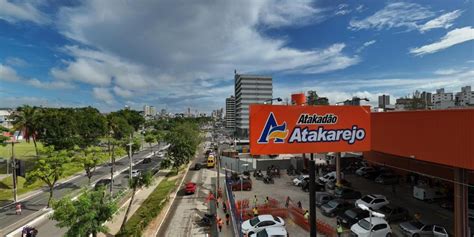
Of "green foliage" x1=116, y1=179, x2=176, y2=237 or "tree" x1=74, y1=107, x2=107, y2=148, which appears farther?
"tree" x1=74, y1=107, x2=107, y2=148

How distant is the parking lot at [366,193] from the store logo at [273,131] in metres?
13.5

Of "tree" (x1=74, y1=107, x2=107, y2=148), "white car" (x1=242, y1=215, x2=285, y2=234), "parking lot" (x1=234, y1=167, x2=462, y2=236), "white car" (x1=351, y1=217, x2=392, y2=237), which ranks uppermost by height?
"tree" (x1=74, y1=107, x2=107, y2=148)

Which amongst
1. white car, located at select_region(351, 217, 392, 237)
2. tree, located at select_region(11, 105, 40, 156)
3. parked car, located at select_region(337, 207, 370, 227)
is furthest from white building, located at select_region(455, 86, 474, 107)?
tree, located at select_region(11, 105, 40, 156)

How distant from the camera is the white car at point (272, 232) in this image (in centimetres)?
1961

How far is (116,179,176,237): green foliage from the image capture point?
2232 centimetres

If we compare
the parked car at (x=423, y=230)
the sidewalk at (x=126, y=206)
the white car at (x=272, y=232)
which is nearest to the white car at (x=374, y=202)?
the parked car at (x=423, y=230)

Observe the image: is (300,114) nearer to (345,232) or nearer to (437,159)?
(437,159)

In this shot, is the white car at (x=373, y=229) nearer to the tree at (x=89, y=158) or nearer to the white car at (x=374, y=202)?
the white car at (x=374, y=202)

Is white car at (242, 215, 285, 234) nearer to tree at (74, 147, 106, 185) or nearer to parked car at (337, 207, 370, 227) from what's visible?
parked car at (337, 207, 370, 227)

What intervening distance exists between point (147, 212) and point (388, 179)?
30014mm

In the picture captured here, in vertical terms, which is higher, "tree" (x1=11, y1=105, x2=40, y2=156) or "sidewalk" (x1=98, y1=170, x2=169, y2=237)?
"tree" (x1=11, y1=105, x2=40, y2=156)

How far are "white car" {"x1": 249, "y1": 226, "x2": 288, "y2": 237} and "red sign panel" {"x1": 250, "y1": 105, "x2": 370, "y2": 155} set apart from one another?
33.5 ft

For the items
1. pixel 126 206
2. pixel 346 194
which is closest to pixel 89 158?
pixel 126 206

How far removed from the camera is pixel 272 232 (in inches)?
781
